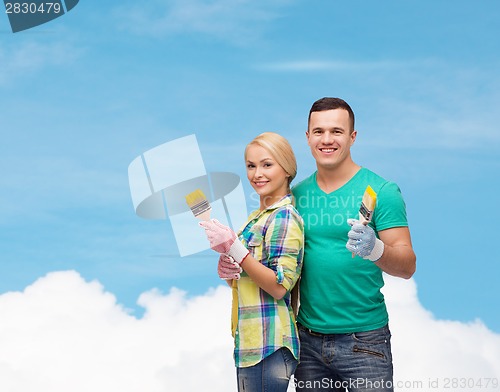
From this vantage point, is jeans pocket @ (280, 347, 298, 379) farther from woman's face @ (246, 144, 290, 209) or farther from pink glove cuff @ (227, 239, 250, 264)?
woman's face @ (246, 144, 290, 209)

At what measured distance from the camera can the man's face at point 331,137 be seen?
3988mm

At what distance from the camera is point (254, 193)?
409 cm

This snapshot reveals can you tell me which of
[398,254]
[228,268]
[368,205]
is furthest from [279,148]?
[398,254]

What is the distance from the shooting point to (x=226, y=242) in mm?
3615

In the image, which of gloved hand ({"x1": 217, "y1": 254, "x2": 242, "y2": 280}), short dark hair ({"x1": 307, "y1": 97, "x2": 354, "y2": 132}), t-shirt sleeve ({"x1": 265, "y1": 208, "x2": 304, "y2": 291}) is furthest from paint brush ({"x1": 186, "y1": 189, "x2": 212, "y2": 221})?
short dark hair ({"x1": 307, "y1": 97, "x2": 354, "y2": 132})

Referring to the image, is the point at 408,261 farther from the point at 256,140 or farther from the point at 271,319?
the point at 256,140

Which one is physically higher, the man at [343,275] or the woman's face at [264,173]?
the woman's face at [264,173]

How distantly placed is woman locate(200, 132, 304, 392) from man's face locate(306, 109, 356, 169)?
0.71 feet

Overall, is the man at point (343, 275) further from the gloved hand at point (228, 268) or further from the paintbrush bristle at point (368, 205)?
the gloved hand at point (228, 268)

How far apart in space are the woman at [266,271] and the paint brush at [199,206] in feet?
0.29

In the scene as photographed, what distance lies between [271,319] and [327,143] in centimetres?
103

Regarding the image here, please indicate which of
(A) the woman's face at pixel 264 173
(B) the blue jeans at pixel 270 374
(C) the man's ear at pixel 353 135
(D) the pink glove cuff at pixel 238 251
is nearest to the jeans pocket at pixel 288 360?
(B) the blue jeans at pixel 270 374

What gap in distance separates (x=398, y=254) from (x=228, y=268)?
2.99 ft

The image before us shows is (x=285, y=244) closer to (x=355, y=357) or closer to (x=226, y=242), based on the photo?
(x=226, y=242)
